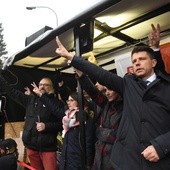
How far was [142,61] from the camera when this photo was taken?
257cm

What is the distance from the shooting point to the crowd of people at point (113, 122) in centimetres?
230

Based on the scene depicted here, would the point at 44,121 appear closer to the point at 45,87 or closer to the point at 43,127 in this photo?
the point at 43,127

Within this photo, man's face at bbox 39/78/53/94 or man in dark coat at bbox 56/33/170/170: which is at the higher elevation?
man's face at bbox 39/78/53/94

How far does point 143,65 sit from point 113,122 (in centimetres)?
71

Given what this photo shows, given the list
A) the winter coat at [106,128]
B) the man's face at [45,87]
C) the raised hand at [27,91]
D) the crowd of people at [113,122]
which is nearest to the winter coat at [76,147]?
the crowd of people at [113,122]

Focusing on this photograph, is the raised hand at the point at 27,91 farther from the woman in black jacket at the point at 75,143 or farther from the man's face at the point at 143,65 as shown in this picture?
the man's face at the point at 143,65

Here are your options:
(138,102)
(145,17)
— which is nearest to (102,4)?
(145,17)

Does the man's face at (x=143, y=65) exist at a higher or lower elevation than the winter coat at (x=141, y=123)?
higher

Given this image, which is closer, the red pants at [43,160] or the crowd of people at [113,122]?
the crowd of people at [113,122]

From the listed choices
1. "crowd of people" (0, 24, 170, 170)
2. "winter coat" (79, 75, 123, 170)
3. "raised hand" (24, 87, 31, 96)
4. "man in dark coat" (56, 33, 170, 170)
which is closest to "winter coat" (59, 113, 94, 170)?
"crowd of people" (0, 24, 170, 170)

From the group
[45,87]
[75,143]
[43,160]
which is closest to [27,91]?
[45,87]

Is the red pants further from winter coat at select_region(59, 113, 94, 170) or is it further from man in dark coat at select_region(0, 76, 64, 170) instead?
winter coat at select_region(59, 113, 94, 170)

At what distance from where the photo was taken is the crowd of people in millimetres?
2305

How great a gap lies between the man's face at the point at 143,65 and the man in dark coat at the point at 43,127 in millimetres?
1994
